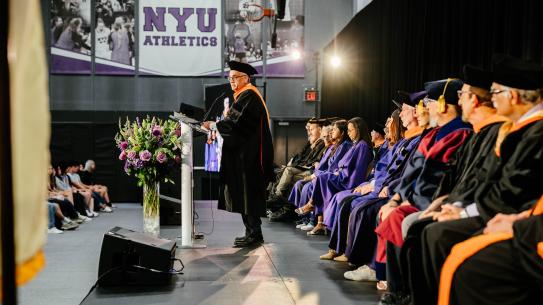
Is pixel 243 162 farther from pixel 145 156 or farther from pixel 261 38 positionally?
pixel 261 38

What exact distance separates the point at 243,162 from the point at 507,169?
3.03 meters

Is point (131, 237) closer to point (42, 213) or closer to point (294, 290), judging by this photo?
point (294, 290)

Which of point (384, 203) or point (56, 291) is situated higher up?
point (384, 203)

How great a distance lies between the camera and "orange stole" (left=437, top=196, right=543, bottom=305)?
8.26 ft

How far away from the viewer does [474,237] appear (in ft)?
8.65

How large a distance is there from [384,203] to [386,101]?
11.7ft

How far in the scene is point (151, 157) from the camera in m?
5.91

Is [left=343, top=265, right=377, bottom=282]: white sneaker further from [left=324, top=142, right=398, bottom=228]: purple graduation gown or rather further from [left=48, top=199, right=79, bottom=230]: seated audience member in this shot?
[left=48, top=199, right=79, bottom=230]: seated audience member

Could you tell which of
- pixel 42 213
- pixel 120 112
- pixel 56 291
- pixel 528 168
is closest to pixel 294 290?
pixel 56 291

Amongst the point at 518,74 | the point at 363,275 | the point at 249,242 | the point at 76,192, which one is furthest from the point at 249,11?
the point at 518,74

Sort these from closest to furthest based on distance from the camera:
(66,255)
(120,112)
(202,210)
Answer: (66,255) < (202,210) < (120,112)

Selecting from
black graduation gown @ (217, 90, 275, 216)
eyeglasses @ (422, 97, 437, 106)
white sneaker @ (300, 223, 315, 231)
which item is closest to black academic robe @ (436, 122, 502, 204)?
eyeglasses @ (422, 97, 437, 106)

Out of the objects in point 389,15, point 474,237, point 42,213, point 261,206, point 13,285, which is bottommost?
point 261,206

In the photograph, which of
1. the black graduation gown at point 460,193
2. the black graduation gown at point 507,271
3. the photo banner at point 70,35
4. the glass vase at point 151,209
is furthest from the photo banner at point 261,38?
the black graduation gown at point 507,271
